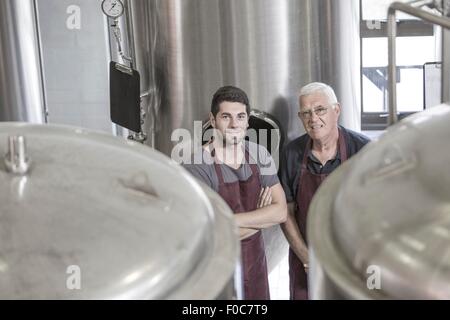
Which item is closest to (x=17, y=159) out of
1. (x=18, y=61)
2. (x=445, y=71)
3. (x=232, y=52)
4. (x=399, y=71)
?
(x=445, y=71)

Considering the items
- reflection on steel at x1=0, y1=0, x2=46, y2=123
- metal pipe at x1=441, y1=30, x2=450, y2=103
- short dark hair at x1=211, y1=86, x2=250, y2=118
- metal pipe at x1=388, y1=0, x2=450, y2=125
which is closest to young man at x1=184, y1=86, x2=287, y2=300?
short dark hair at x1=211, y1=86, x2=250, y2=118

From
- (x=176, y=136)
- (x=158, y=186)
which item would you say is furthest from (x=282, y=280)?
(x=158, y=186)

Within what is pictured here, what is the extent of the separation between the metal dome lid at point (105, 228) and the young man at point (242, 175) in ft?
3.72

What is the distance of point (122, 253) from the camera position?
4.03ft

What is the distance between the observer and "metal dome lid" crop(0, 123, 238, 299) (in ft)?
3.93

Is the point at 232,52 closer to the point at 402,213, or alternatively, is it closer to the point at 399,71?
the point at 402,213

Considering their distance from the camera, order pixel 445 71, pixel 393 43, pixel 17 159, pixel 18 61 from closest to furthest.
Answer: pixel 17 159 < pixel 393 43 < pixel 445 71 < pixel 18 61

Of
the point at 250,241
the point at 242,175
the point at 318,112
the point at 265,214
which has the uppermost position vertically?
the point at 318,112

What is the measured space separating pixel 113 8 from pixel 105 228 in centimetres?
201

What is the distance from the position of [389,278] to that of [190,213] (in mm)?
333

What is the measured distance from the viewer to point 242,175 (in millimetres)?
2652

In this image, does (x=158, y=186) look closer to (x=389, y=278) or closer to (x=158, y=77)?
(x=389, y=278)

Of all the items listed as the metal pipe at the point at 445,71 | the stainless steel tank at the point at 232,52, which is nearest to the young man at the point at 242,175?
the stainless steel tank at the point at 232,52

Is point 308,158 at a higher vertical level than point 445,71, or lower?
lower
